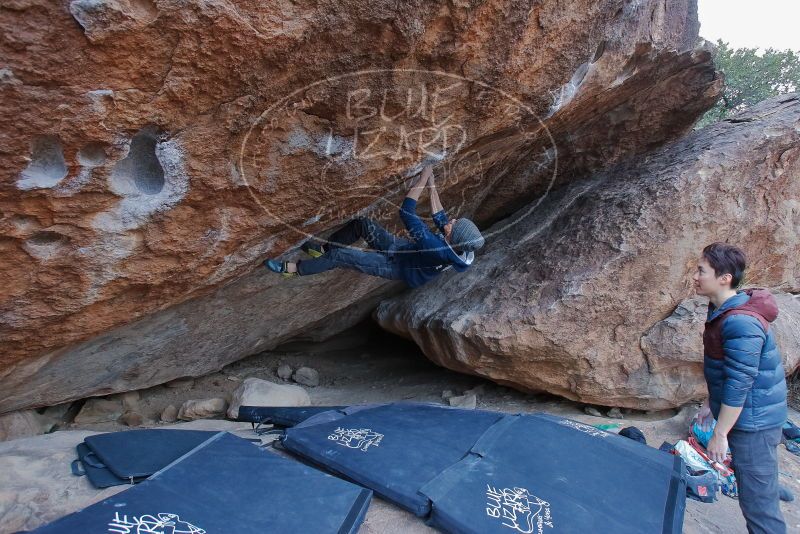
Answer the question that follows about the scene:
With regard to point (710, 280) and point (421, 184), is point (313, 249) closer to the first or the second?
point (421, 184)

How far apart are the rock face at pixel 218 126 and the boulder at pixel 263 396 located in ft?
2.53

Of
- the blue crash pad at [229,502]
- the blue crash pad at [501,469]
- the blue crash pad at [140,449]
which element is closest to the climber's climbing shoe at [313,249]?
the blue crash pad at [501,469]

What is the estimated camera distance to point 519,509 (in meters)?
2.02

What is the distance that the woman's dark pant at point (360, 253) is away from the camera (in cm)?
341

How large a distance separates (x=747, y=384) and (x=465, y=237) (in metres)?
1.60

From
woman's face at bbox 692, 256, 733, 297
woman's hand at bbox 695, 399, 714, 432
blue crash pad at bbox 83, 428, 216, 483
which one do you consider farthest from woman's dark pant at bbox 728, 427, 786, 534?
blue crash pad at bbox 83, 428, 216, 483

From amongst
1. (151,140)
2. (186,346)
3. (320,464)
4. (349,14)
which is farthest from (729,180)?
(186,346)

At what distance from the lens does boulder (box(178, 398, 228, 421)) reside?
4289 millimetres

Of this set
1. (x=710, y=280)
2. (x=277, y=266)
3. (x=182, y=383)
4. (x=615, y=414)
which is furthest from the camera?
(x=182, y=383)

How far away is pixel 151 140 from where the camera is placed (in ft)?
7.38

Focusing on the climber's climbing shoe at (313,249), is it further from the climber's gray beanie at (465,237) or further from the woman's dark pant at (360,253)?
the climber's gray beanie at (465,237)

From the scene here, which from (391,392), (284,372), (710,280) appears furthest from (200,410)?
(710,280)

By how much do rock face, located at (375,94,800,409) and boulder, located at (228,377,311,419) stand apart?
1557mm

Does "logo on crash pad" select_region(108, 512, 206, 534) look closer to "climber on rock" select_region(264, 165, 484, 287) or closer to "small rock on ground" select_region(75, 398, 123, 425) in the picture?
"climber on rock" select_region(264, 165, 484, 287)
